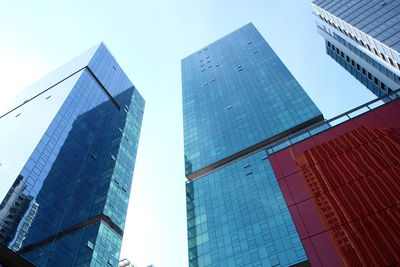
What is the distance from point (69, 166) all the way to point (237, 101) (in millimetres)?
41763

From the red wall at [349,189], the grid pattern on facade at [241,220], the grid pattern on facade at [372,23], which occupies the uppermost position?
the grid pattern on facade at [372,23]

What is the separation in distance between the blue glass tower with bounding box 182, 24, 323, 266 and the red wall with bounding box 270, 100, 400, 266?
27220 mm

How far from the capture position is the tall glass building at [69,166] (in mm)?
56281

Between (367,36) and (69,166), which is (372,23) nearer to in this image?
(367,36)

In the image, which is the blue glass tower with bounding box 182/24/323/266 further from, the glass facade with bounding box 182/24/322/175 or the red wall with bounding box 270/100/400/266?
the red wall with bounding box 270/100/400/266

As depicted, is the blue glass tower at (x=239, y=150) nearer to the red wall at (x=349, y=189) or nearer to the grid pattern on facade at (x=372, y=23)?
the grid pattern on facade at (x=372, y=23)

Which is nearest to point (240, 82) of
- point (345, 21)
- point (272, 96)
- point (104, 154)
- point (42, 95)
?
point (272, 96)

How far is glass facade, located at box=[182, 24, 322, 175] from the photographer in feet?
Answer: 241

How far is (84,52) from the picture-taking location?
11281cm

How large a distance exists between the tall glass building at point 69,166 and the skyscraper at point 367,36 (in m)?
57.4

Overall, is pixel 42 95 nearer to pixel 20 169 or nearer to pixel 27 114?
pixel 27 114

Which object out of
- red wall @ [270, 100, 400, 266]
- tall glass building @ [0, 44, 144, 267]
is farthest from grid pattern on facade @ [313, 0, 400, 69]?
tall glass building @ [0, 44, 144, 267]

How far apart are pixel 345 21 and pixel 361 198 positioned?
58620 millimetres

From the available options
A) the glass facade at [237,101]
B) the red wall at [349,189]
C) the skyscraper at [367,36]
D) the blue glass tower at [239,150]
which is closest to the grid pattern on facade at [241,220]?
the blue glass tower at [239,150]
